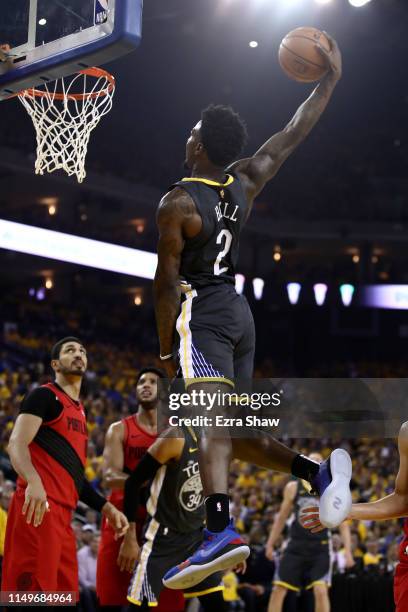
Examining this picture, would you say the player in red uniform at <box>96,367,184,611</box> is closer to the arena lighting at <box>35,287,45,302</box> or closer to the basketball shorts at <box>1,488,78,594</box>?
the basketball shorts at <box>1,488,78,594</box>

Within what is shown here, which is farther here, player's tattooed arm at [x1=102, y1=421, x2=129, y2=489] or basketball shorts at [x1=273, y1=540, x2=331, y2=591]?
basketball shorts at [x1=273, y1=540, x2=331, y2=591]

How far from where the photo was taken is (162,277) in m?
4.16

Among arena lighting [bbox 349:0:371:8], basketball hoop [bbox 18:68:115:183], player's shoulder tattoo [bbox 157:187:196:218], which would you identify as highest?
arena lighting [bbox 349:0:371:8]

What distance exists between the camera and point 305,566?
8648 millimetres

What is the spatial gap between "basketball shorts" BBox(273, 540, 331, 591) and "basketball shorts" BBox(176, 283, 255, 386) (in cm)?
479

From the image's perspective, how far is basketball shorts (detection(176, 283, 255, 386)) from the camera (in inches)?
159

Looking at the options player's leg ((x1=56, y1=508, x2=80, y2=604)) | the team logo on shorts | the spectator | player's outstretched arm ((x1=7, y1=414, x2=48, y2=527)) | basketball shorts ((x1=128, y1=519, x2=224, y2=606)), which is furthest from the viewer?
the spectator

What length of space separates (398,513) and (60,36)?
2961mm

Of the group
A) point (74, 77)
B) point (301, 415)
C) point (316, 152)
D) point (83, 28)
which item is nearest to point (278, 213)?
point (316, 152)

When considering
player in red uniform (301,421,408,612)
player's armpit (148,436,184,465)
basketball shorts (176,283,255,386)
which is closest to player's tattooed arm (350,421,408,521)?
player in red uniform (301,421,408,612)

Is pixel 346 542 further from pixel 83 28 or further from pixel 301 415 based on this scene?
pixel 301 415

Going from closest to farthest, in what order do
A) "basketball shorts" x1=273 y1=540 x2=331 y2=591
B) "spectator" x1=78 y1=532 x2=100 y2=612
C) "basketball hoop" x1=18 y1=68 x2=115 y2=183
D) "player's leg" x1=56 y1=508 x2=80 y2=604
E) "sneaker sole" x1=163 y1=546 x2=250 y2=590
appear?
1. "sneaker sole" x1=163 y1=546 x2=250 y2=590
2. "player's leg" x1=56 y1=508 x2=80 y2=604
3. "basketball hoop" x1=18 y1=68 x2=115 y2=183
4. "basketball shorts" x1=273 y1=540 x2=331 y2=591
5. "spectator" x1=78 y1=532 x2=100 y2=612

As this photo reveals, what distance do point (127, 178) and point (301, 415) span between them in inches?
272

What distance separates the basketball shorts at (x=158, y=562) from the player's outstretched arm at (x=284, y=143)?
2.30m
